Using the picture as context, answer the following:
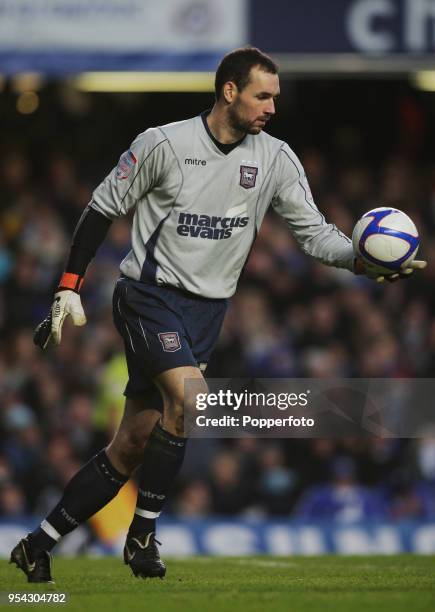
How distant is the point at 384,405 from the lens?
8.19 metres

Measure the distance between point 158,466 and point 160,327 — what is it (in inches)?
23.8

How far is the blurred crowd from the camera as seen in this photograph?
442 inches

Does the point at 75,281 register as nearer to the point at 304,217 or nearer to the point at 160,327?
the point at 160,327

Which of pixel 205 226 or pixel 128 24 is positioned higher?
pixel 128 24

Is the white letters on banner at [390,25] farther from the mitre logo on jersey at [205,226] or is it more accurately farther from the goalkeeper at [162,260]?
→ the mitre logo on jersey at [205,226]

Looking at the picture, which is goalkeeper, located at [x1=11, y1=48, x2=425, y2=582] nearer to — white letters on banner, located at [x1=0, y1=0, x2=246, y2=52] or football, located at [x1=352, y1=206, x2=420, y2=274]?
football, located at [x1=352, y1=206, x2=420, y2=274]

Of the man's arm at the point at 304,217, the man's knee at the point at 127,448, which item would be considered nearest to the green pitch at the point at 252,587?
the man's knee at the point at 127,448

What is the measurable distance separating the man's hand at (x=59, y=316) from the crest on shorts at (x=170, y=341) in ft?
1.15

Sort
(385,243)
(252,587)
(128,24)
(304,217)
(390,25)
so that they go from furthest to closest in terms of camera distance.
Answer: (128,24) < (390,25) < (304,217) < (385,243) < (252,587)

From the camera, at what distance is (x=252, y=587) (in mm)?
5641

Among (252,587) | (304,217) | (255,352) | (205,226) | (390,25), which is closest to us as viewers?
(252,587)

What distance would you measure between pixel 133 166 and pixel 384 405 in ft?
10.1

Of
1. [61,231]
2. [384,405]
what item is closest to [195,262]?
[384,405]

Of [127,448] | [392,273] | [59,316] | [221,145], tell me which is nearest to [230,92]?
[221,145]
